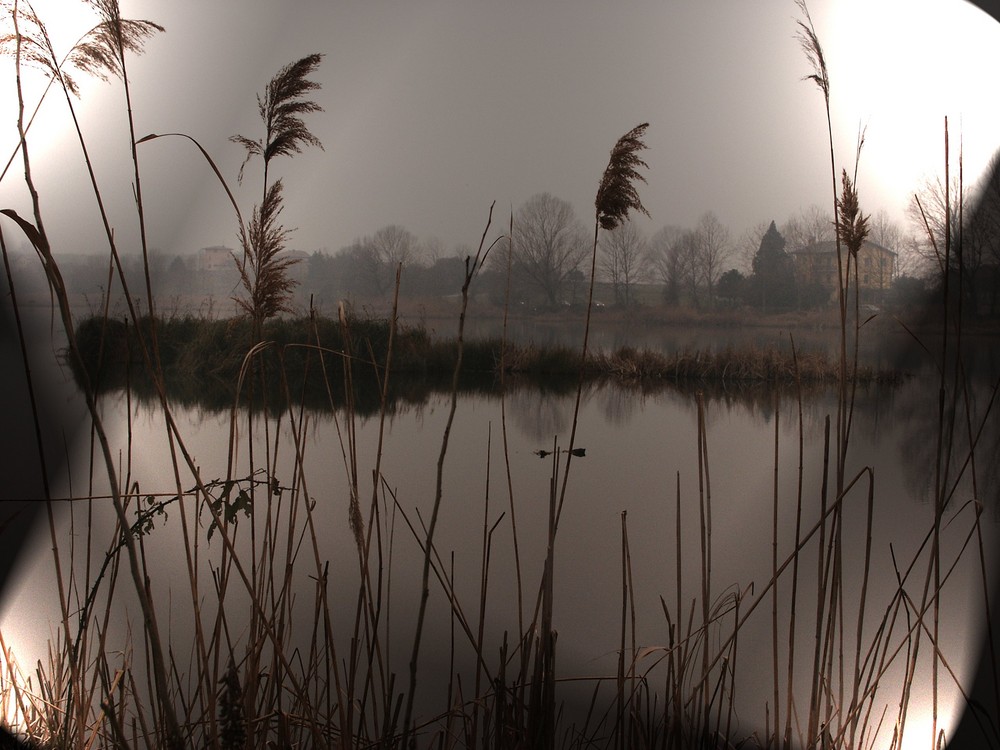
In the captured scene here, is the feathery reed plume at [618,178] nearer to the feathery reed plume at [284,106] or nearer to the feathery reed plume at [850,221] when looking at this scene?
the feathery reed plume at [850,221]

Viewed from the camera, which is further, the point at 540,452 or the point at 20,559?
the point at 20,559

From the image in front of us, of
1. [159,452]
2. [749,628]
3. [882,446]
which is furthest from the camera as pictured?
[159,452]

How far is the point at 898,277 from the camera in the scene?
155 cm

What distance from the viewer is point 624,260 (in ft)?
5.11

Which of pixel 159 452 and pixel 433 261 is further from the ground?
pixel 433 261

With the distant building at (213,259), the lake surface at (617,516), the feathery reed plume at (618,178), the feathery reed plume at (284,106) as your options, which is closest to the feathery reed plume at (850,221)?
the feathery reed plume at (618,178)

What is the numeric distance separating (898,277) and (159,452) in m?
1.54

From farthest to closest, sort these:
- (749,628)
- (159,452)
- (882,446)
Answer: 1. (159,452)
2. (882,446)
3. (749,628)

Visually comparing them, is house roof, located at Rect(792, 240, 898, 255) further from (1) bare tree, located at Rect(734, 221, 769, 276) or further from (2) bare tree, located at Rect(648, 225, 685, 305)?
(2) bare tree, located at Rect(648, 225, 685, 305)

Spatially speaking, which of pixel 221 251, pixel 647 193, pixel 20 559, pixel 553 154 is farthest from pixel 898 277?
pixel 20 559

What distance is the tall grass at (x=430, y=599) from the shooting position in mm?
1140

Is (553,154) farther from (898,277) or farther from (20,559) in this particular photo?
(20,559)

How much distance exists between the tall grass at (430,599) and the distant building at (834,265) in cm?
5

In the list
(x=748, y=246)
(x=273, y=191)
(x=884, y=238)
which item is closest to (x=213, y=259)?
(x=273, y=191)
